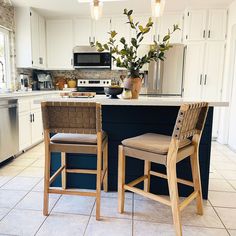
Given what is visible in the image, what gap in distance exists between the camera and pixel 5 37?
3988mm

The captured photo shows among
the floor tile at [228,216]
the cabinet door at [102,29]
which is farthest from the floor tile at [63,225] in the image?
the cabinet door at [102,29]

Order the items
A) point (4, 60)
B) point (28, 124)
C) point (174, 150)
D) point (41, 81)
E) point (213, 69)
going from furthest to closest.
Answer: point (41, 81)
point (213, 69)
point (4, 60)
point (28, 124)
point (174, 150)

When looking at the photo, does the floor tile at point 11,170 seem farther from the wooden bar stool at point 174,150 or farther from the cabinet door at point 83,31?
the cabinet door at point 83,31

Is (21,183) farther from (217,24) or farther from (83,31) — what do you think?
(217,24)

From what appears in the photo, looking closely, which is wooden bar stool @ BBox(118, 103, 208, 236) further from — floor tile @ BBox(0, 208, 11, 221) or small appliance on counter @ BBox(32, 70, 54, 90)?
small appliance on counter @ BBox(32, 70, 54, 90)

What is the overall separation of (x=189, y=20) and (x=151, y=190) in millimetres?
3347

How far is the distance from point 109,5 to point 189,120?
3247 mm

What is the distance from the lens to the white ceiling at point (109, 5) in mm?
3787

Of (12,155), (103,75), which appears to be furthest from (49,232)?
(103,75)

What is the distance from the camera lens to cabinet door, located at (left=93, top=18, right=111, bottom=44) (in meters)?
4.54

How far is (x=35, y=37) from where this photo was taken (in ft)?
14.2

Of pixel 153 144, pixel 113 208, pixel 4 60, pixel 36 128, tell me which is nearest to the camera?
pixel 153 144

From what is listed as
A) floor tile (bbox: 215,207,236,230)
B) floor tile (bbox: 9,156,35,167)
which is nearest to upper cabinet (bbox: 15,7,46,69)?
floor tile (bbox: 9,156,35,167)

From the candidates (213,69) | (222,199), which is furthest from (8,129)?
(213,69)
